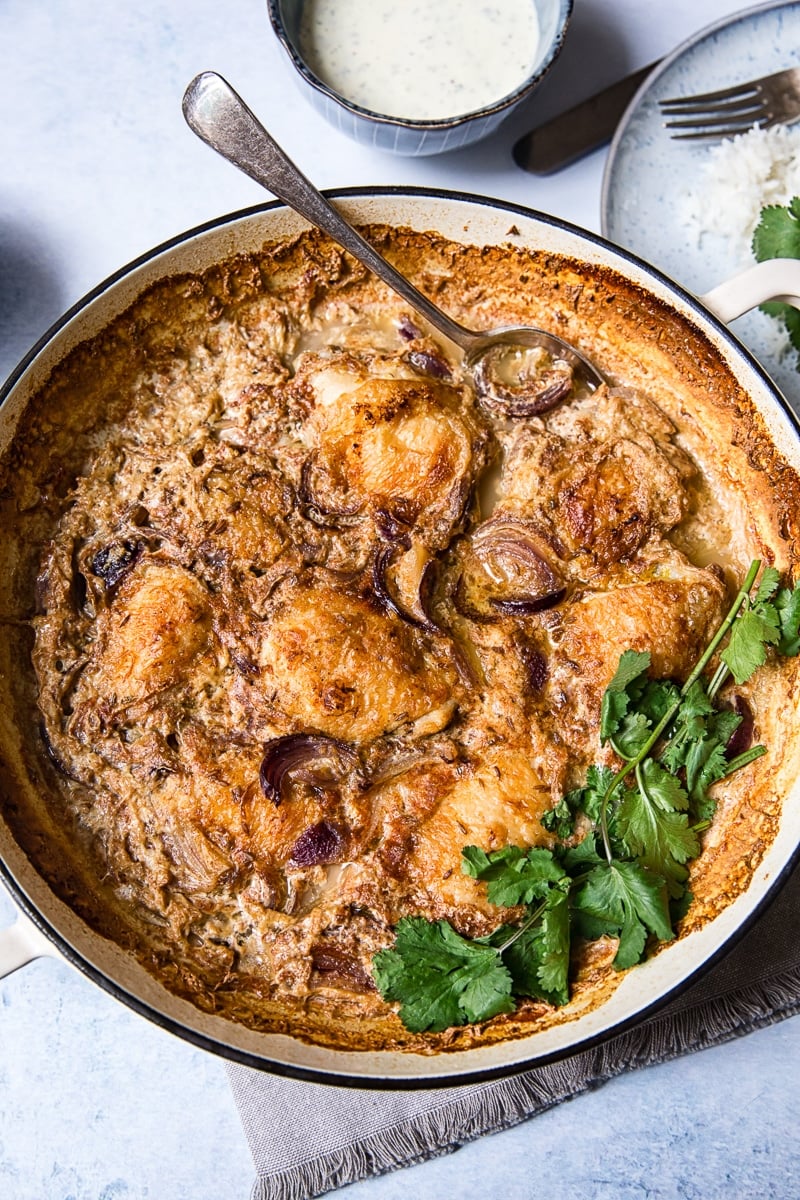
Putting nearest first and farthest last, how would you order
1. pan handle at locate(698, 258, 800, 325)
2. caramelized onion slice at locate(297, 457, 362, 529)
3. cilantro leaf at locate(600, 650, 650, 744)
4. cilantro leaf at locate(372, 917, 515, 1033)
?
cilantro leaf at locate(372, 917, 515, 1033) < cilantro leaf at locate(600, 650, 650, 744) < pan handle at locate(698, 258, 800, 325) < caramelized onion slice at locate(297, 457, 362, 529)

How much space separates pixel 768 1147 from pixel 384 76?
3.78 metres

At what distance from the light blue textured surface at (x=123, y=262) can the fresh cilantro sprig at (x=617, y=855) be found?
83cm

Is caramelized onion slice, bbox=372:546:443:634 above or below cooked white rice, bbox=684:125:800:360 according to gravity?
below

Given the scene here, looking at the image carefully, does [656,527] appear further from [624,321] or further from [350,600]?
[350,600]

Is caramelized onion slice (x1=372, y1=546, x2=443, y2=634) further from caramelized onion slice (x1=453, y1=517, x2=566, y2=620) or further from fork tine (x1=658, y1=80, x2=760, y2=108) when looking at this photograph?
fork tine (x1=658, y1=80, x2=760, y2=108)

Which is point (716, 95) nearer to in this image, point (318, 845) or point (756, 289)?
point (756, 289)

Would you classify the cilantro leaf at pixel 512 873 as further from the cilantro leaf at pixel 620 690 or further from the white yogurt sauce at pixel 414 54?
the white yogurt sauce at pixel 414 54

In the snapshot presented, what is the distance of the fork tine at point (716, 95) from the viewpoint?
3.61 meters

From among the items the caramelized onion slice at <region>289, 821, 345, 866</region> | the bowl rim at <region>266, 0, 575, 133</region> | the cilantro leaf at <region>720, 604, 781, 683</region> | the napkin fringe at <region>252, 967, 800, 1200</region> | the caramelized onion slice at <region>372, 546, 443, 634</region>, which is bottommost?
the napkin fringe at <region>252, 967, 800, 1200</region>

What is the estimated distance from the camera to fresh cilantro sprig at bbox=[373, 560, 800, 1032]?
2.65 metres

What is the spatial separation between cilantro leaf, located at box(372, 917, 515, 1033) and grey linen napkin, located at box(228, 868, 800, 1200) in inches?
24.3

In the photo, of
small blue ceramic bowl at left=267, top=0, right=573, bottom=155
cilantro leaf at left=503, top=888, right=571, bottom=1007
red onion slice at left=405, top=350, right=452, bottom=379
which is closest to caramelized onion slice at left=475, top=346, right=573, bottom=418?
red onion slice at left=405, top=350, right=452, bottom=379

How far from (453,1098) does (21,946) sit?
143 cm

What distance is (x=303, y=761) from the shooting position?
110 inches
